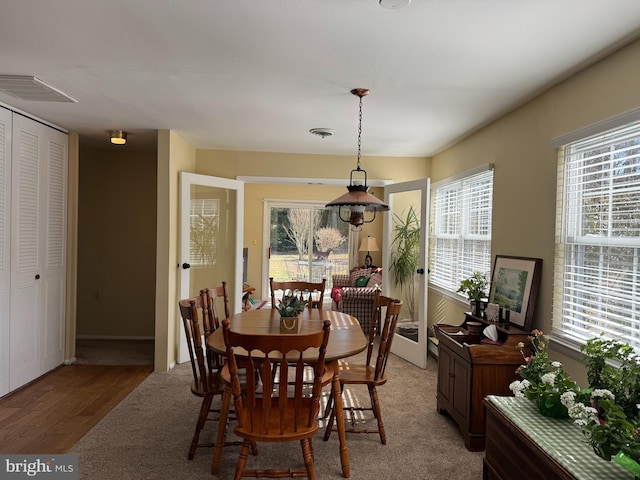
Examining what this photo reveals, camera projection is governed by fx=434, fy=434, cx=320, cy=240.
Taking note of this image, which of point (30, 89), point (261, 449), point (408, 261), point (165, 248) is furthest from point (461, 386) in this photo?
point (30, 89)

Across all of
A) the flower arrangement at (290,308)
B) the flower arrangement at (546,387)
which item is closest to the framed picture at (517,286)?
the flower arrangement at (546,387)

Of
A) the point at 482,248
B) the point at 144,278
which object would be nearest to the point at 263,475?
the point at 482,248

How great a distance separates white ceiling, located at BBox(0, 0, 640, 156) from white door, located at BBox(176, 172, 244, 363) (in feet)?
3.15

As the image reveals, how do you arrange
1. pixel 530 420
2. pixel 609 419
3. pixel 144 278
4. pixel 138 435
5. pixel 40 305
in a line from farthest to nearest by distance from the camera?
pixel 144 278 → pixel 40 305 → pixel 138 435 → pixel 530 420 → pixel 609 419

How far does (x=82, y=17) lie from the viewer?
2.07 m

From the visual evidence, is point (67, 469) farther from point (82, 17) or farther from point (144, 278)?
point (144, 278)

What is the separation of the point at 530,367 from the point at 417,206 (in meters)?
2.88

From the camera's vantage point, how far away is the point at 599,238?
8.25 ft

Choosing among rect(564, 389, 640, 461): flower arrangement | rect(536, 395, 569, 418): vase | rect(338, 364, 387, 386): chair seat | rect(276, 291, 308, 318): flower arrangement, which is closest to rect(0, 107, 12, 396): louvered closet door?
rect(276, 291, 308, 318): flower arrangement

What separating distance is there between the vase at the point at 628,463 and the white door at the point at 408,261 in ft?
10.3

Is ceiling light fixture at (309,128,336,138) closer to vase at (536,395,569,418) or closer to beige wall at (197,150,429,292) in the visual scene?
beige wall at (197,150,429,292)

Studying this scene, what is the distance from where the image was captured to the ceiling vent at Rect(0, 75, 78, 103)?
9.58ft

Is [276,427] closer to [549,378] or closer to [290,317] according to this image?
[290,317]

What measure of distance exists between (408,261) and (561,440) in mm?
3158
